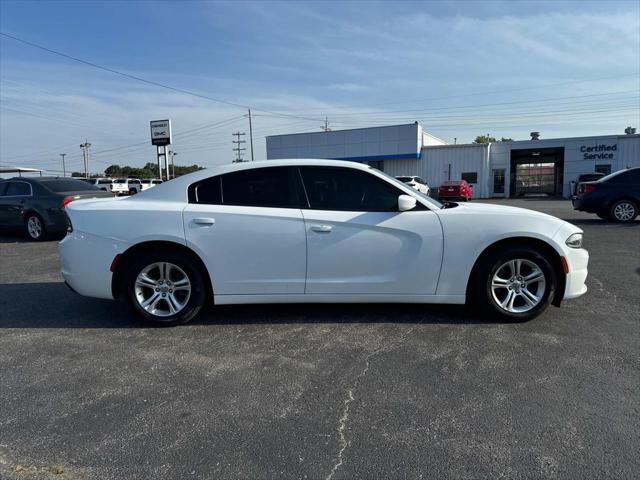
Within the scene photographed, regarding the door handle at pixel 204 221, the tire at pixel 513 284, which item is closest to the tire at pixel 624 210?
the tire at pixel 513 284

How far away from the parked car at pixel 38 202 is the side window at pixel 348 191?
7.81 metres

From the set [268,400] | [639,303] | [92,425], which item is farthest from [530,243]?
[92,425]

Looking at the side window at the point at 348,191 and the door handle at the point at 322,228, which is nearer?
the door handle at the point at 322,228

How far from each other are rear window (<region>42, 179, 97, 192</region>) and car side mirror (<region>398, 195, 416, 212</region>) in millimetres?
9095

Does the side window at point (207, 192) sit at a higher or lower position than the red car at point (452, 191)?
higher

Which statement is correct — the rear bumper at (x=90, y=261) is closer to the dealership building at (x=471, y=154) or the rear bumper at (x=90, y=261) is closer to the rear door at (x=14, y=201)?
the rear door at (x=14, y=201)

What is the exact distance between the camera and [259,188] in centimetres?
424

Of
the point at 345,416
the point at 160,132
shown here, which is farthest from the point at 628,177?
the point at 160,132

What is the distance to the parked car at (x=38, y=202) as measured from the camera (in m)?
9.94

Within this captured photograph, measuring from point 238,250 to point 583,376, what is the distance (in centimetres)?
293

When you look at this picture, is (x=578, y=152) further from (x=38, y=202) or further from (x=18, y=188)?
A: (x=18, y=188)

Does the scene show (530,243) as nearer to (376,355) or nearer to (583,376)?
(583,376)

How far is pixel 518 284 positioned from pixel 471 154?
31.3m

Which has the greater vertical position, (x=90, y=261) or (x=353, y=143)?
(x=353, y=143)
